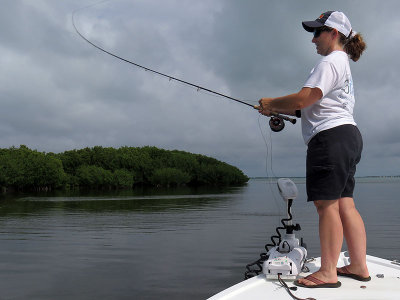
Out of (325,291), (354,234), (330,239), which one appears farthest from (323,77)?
(325,291)

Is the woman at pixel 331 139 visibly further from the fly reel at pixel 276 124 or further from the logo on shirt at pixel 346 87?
the fly reel at pixel 276 124

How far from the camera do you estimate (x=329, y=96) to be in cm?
366

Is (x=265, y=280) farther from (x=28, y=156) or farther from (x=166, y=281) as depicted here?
(x=28, y=156)

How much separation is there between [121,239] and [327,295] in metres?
10.8

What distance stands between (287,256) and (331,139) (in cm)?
121

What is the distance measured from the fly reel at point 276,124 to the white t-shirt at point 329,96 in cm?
83

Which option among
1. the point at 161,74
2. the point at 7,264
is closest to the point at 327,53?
the point at 161,74

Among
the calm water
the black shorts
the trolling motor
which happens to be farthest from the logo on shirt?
the calm water

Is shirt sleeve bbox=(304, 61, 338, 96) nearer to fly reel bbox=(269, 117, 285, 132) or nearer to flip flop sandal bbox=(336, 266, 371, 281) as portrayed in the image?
fly reel bbox=(269, 117, 285, 132)

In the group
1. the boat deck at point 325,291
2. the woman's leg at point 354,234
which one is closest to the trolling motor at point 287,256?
the boat deck at point 325,291

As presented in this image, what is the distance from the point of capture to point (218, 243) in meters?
12.6

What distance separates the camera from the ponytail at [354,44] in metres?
3.85

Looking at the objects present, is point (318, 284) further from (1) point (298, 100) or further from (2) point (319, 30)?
(2) point (319, 30)

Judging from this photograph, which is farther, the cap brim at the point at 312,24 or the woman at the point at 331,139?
the cap brim at the point at 312,24
